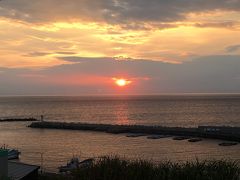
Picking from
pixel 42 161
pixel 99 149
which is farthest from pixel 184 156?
pixel 42 161

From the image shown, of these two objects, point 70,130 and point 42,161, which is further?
point 70,130

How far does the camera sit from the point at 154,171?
50.0ft

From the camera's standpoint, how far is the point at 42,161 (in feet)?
147

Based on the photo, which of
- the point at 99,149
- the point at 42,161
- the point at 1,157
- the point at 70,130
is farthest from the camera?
the point at 70,130

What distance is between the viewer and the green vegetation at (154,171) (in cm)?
1455

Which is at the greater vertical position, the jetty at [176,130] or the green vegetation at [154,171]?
the green vegetation at [154,171]

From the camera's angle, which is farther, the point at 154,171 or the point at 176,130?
the point at 176,130

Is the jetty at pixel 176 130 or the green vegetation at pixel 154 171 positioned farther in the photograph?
the jetty at pixel 176 130

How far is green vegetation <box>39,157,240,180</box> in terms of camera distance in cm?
1455

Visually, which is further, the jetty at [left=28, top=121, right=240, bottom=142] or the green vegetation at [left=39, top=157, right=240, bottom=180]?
the jetty at [left=28, top=121, right=240, bottom=142]

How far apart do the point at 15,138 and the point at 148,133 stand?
26201 millimetres

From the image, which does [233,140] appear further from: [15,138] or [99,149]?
[15,138]

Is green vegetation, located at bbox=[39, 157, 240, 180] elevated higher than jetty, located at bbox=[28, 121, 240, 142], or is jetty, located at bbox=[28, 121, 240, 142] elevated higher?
green vegetation, located at bbox=[39, 157, 240, 180]

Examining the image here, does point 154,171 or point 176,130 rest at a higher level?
point 154,171
